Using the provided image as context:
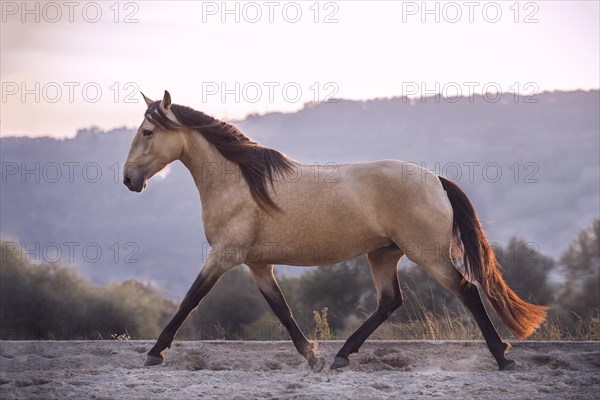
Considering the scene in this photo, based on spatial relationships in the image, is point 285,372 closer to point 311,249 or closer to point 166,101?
point 311,249

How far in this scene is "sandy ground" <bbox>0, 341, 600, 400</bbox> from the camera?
5.07m

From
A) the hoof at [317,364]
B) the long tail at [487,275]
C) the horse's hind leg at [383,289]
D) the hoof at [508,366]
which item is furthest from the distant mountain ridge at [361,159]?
the hoof at [508,366]

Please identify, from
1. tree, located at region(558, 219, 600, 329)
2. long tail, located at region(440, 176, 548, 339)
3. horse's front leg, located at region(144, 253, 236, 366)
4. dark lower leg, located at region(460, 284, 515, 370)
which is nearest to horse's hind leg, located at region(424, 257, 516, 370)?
dark lower leg, located at region(460, 284, 515, 370)

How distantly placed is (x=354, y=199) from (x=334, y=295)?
20.9 meters

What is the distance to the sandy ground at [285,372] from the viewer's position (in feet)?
16.6

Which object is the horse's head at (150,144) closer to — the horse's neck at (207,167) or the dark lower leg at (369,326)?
the horse's neck at (207,167)

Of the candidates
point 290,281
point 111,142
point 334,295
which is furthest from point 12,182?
point 334,295

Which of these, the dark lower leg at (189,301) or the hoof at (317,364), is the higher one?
the dark lower leg at (189,301)

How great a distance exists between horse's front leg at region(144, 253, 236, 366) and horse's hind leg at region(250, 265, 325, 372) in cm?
57

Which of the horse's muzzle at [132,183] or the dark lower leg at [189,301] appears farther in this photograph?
→ the horse's muzzle at [132,183]

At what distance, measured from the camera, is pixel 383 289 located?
7086 millimetres

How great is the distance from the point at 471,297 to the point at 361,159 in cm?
6519

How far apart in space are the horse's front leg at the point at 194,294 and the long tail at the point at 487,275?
6.79 feet

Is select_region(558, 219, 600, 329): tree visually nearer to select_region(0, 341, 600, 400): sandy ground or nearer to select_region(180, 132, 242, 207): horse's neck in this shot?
select_region(0, 341, 600, 400): sandy ground
